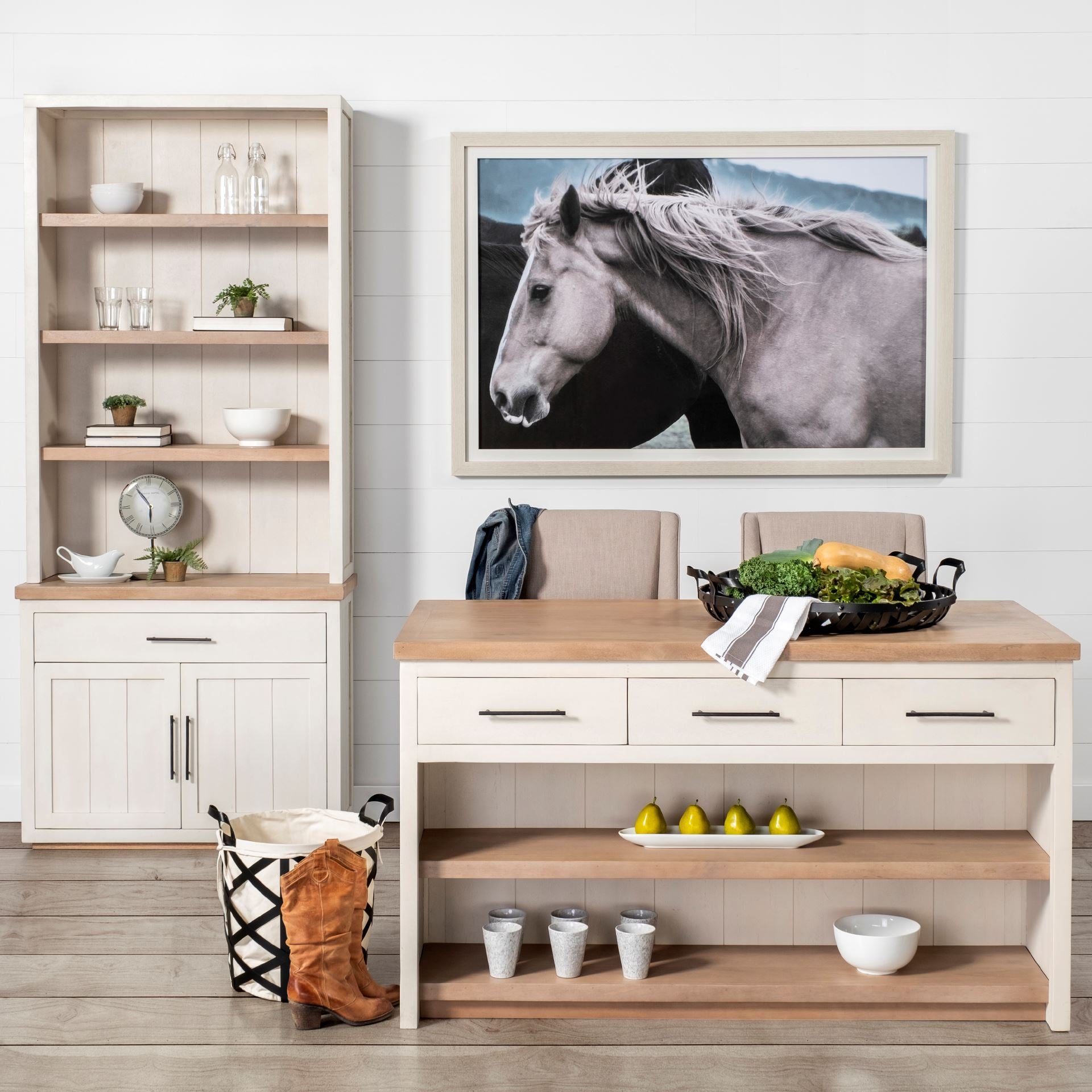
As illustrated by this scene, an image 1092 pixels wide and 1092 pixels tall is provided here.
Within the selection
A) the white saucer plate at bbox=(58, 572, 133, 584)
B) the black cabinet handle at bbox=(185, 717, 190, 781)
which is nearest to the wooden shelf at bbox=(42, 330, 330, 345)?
the white saucer plate at bbox=(58, 572, 133, 584)

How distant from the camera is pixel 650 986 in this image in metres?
2.35

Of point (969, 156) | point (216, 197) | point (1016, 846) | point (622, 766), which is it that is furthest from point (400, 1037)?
point (969, 156)

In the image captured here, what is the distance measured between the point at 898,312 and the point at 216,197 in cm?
216

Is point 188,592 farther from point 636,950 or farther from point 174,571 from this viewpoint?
point 636,950

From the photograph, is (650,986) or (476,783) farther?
(476,783)

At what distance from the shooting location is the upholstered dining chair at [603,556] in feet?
10.4

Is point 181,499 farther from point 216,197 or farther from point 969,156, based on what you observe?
point 969,156

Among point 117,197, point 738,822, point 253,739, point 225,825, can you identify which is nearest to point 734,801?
Result: point 738,822

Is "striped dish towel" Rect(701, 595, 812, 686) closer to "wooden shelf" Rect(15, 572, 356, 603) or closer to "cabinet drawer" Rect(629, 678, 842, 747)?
"cabinet drawer" Rect(629, 678, 842, 747)

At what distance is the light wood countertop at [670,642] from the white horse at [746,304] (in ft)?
4.59

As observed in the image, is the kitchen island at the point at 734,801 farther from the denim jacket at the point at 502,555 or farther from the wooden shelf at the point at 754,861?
the denim jacket at the point at 502,555

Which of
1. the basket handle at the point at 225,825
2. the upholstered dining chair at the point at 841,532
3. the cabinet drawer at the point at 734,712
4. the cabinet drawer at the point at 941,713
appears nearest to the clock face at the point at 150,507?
the basket handle at the point at 225,825

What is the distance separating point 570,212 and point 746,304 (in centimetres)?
63

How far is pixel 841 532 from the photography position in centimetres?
323
